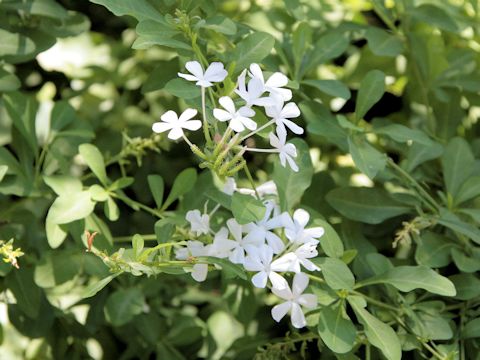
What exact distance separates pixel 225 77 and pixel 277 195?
0.23m

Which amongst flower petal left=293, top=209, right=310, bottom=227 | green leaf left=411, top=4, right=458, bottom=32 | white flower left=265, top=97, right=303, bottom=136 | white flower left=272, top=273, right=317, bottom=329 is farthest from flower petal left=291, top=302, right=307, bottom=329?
green leaf left=411, top=4, right=458, bottom=32

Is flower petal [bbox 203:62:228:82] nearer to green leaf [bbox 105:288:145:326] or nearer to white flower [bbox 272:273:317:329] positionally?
white flower [bbox 272:273:317:329]

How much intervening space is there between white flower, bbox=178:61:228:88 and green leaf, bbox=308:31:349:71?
1.09ft

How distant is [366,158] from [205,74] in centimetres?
28

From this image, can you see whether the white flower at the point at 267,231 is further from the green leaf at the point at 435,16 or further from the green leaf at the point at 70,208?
the green leaf at the point at 435,16

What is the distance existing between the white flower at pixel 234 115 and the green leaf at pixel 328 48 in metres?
0.37

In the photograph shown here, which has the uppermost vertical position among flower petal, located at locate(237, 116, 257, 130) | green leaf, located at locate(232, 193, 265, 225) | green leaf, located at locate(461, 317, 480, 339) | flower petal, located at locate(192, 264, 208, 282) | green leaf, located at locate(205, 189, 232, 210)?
flower petal, located at locate(237, 116, 257, 130)

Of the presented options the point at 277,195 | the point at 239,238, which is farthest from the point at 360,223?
the point at 239,238

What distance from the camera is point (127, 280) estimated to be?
123 cm

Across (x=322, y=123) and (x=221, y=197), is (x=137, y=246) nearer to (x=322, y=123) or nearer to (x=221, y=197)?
(x=221, y=197)

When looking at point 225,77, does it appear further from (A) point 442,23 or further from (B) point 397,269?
(A) point 442,23

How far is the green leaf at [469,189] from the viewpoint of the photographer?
3.58ft

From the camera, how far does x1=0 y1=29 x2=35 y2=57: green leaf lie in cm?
114

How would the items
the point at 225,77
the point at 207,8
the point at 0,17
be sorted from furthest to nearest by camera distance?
the point at 0,17, the point at 207,8, the point at 225,77
